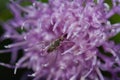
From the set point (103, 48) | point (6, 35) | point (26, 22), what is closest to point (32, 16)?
point (26, 22)

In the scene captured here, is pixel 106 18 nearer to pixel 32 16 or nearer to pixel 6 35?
pixel 32 16

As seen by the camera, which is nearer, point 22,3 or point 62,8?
point 62,8

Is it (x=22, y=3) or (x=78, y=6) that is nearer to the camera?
(x=78, y=6)

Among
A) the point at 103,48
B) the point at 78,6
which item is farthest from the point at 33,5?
the point at 103,48

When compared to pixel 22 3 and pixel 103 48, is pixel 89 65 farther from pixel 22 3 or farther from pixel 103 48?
pixel 22 3

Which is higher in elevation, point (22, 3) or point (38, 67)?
point (22, 3)

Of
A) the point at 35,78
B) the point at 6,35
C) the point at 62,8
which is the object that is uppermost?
the point at 62,8
